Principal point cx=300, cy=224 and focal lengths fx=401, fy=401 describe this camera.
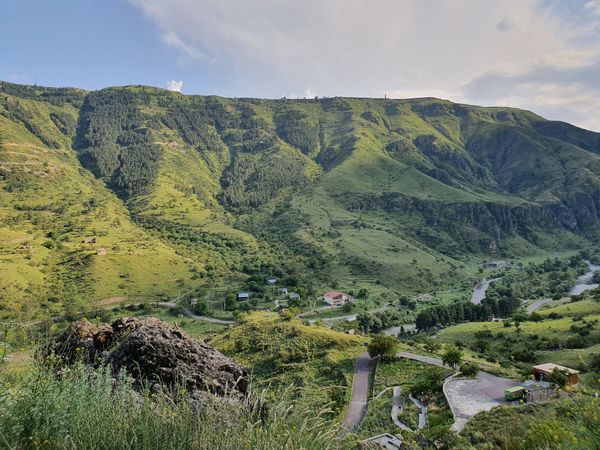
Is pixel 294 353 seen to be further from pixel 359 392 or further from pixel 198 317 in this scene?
pixel 198 317

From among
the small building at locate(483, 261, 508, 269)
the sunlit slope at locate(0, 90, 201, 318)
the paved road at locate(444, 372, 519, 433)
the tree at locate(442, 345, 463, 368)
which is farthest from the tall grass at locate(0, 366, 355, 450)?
the small building at locate(483, 261, 508, 269)

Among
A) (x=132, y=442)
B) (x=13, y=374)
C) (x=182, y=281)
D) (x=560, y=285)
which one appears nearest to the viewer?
(x=132, y=442)

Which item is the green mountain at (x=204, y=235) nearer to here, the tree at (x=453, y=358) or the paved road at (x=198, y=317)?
the paved road at (x=198, y=317)

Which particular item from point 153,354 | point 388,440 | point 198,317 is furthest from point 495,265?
point 153,354

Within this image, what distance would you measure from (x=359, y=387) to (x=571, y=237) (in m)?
208

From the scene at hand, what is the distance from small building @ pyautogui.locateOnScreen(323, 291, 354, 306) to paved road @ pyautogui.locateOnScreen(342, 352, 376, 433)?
159ft

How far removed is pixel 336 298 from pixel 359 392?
57626 mm

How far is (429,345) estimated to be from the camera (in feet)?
154

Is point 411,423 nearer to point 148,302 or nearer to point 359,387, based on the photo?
point 359,387

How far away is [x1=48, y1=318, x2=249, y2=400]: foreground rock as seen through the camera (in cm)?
1560

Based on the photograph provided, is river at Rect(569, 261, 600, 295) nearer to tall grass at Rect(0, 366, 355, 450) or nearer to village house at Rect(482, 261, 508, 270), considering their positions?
village house at Rect(482, 261, 508, 270)

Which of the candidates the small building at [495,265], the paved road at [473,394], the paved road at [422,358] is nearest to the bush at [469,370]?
the paved road at [473,394]

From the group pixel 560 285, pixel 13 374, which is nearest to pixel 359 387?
pixel 13 374

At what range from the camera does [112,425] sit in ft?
18.7
